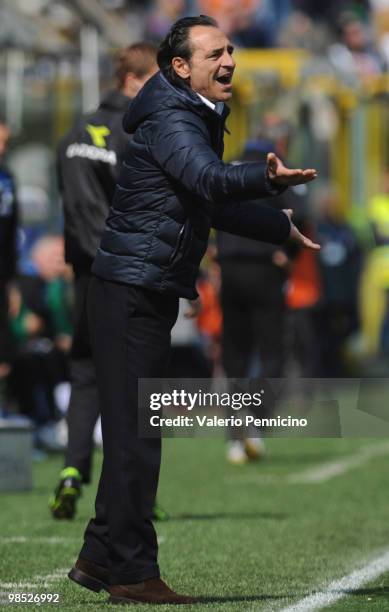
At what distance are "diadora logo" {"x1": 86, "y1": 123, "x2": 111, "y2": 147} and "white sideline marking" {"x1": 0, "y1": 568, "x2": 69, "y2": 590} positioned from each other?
236cm

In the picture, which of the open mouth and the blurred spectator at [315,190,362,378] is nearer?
the open mouth

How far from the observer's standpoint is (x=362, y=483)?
1071 centimetres

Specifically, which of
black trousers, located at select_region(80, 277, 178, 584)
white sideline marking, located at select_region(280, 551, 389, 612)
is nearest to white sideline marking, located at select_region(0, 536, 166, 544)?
white sideline marking, located at select_region(280, 551, 389, 612)

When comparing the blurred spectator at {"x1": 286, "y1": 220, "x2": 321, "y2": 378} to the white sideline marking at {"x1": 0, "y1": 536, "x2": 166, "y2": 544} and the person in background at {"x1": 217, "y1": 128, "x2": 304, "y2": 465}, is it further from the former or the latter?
the white sideline marking at {"x1": 0, "y1": 536, "x2": 166, "y2": 544}

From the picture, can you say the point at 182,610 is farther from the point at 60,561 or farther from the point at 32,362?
the point at 32,362

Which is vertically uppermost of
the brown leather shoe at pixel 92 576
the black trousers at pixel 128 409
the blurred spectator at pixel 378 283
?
the black trousers at pixel 128 409

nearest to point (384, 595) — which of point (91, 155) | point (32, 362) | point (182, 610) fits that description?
point (182, 610)

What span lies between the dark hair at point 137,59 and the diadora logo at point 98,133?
273mm

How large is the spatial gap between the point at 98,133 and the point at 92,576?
296 centimetres

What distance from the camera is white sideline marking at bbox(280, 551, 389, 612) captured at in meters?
6.09

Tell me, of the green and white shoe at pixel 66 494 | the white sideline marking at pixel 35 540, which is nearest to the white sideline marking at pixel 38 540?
the white sideline marking at pixel 35 540

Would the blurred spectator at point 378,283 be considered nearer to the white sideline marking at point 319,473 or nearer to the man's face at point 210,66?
the white sideline marking at point 319,473

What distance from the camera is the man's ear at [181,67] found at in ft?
19.3

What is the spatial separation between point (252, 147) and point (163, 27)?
8666 mm
